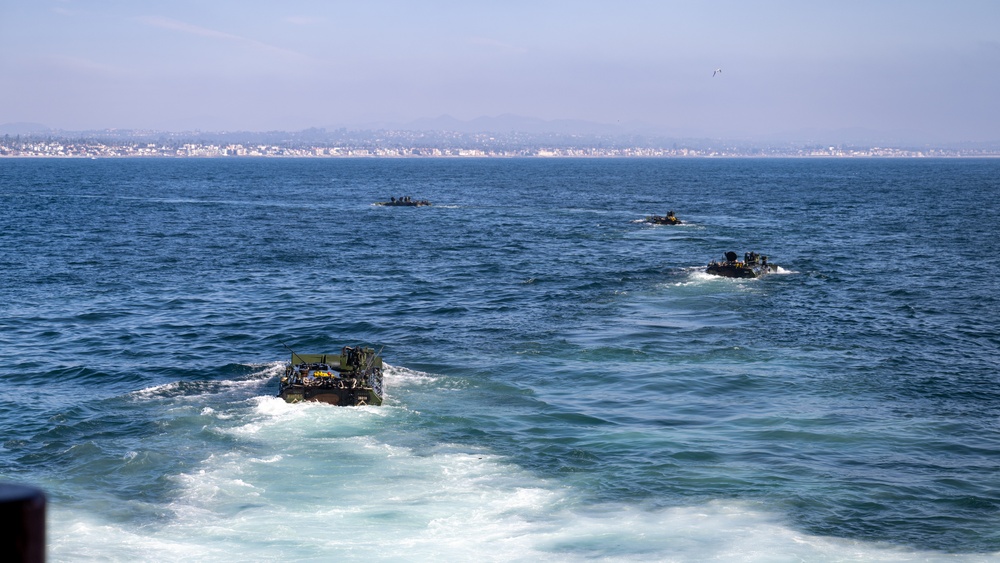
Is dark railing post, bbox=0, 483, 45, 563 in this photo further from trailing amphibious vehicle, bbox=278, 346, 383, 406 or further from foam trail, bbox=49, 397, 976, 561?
trailing amphibious vehicle, bbox=278, 346, 383, 406

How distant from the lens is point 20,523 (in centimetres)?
285

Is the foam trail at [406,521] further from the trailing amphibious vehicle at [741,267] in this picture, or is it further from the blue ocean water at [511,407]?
the trailing amphibious vehicle at [741,267]

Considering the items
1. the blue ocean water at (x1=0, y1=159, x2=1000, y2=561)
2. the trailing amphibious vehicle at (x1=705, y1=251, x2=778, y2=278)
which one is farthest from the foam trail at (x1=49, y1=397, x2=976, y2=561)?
the trailing amphibious vehicle at (x1=705, y1=251, x2=778, y2=278)

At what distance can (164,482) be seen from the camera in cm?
3027

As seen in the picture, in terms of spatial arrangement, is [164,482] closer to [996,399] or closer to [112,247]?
[996,399]

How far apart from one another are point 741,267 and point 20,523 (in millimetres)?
70352

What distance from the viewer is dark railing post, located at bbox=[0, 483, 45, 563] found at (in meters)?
2.77

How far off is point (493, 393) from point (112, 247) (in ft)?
202

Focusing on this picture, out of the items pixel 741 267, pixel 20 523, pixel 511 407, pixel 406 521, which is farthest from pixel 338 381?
pixel 741 267

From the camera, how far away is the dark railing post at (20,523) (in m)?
2.77

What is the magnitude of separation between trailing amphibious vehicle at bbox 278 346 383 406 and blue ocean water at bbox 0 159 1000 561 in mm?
705

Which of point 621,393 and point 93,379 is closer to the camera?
point 621,393

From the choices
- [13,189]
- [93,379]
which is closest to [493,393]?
[93,379]

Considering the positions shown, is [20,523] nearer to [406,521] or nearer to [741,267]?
[406,521]
